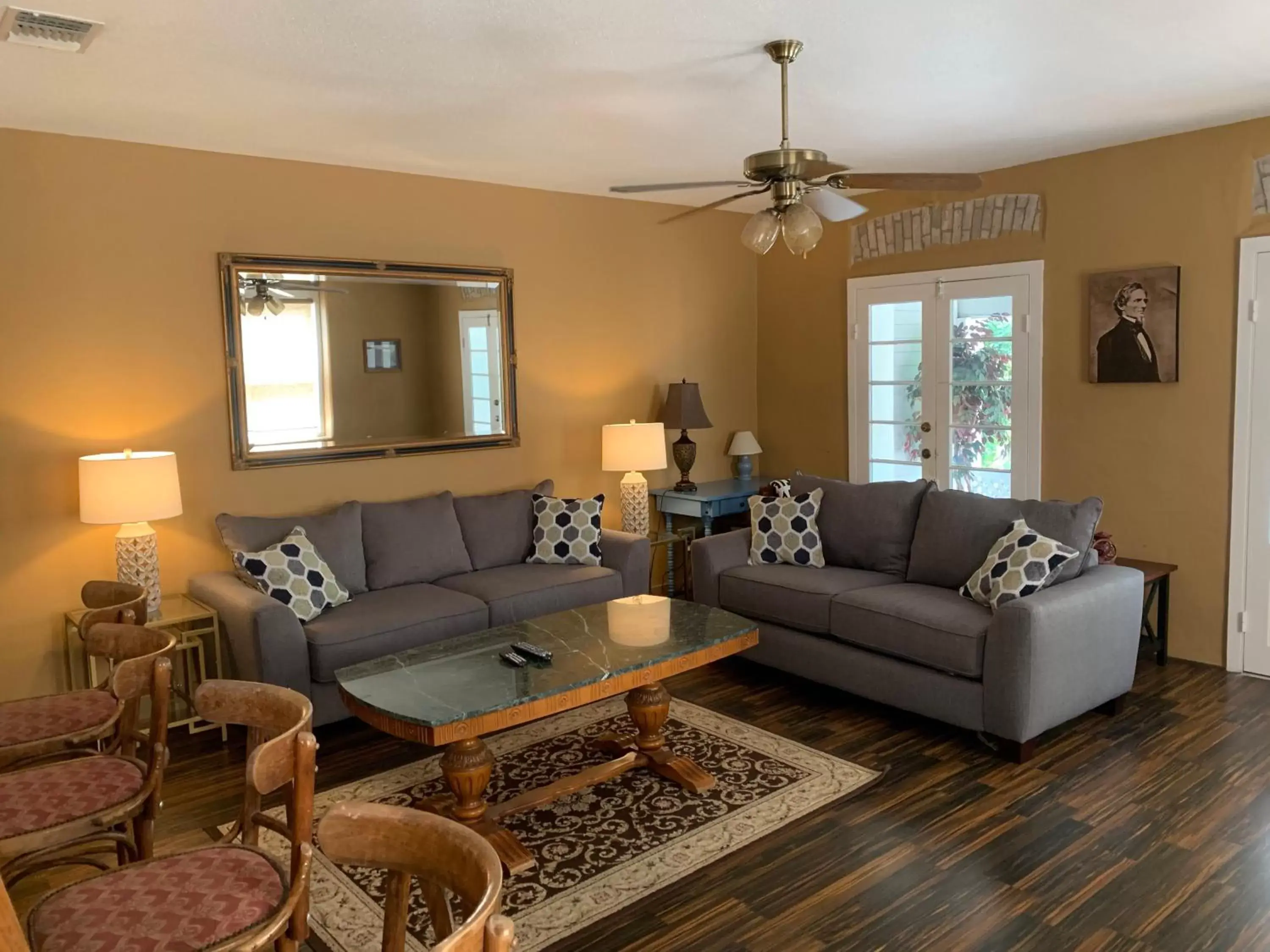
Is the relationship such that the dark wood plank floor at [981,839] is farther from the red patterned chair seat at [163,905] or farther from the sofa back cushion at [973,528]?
the red patterned chair seat at [163,905]

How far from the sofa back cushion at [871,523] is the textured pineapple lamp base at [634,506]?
1.16 m

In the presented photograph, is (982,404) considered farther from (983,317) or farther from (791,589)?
(791,589)

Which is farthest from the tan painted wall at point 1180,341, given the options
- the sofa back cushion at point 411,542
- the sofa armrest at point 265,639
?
the sofa armrest at point 265,639

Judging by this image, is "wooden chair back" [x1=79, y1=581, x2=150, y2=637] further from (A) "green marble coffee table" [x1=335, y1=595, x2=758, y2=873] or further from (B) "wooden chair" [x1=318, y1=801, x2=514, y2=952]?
(B) "wooden chair" [x1=318, y1=801, x2=514, y2=952]

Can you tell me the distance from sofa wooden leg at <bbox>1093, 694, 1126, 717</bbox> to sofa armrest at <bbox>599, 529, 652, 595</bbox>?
2282mm

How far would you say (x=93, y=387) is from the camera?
4.29m

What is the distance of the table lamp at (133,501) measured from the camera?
3.96 m

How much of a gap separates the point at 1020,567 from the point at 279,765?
10.2 feet

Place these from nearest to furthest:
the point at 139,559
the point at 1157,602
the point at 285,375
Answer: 1. the point at 139,559
2. the point at 285,375
3. the point at 1157,602

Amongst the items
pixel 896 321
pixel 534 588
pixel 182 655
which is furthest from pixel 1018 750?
pixel 182 655

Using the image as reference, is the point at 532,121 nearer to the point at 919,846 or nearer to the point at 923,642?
the point at 923,642

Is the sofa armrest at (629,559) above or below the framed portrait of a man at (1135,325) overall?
below

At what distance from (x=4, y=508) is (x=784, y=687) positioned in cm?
361

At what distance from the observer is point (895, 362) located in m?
6.06
